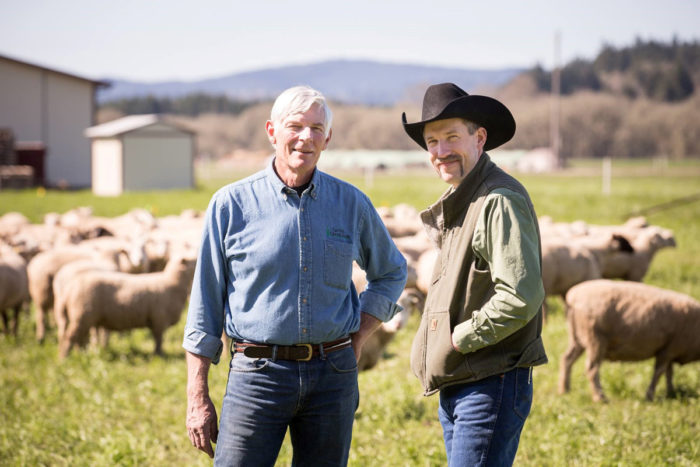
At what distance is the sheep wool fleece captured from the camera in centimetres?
325

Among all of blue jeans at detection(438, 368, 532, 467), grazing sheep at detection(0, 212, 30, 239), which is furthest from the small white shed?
blue jeans at detection(438, 368, 532, 467)

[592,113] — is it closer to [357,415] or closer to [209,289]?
[357,415]

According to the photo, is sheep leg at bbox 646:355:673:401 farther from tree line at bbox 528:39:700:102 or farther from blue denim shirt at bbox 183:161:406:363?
tree line at bbox 528:39:700:102

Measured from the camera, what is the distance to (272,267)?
3.46 m

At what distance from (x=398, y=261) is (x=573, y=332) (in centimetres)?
421

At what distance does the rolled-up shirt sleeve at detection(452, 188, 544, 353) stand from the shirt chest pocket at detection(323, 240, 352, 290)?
23.5 inches

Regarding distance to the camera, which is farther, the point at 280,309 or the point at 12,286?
the point at 12,286

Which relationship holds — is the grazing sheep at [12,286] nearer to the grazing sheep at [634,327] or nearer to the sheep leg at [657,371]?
the grazing sheep at [634,327]

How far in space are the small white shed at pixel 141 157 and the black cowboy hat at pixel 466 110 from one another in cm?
3870

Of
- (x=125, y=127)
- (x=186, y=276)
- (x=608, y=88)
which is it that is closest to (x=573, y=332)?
(x=186, y=276)

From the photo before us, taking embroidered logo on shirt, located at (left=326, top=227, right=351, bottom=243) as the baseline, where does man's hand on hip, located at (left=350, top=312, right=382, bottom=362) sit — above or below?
below

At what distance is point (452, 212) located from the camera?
3.64m

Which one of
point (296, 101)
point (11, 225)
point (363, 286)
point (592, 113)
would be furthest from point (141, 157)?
point (592, 113)

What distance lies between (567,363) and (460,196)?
→ 4.62 m
